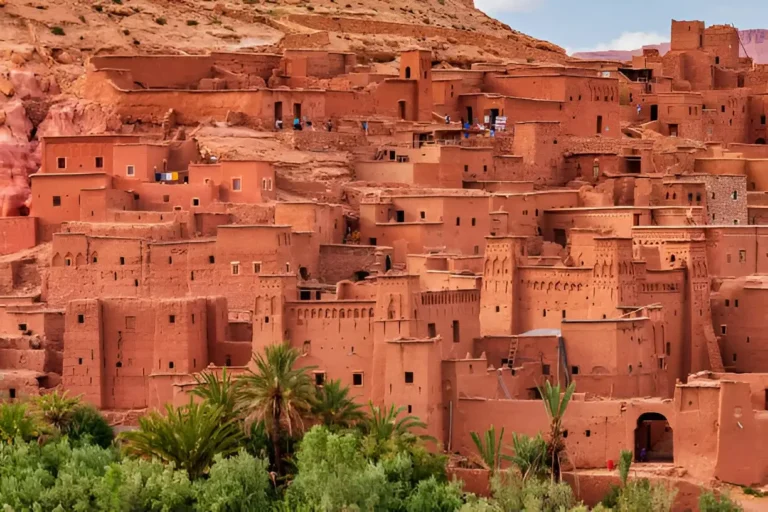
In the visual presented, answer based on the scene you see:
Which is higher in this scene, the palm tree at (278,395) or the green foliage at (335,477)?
the palm tree at (278,395)

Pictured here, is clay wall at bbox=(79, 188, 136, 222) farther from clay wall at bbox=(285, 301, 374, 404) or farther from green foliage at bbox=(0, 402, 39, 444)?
clay wall at bbox=(285, 301, 374, 404)

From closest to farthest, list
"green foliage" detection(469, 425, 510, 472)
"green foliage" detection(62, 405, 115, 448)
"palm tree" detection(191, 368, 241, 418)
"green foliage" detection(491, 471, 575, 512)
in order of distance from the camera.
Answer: "green foliage" detection(491, 471, 575, 512), "green foliage" detection(469, 425, 510, 472), "palm tree" detection(191, 368, 241, 418), "green foliage" detection(62, 405, 115, 448)

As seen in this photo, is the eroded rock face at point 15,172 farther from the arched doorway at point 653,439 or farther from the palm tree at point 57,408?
the arched doorway at point 653,439

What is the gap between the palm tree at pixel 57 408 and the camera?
141 ft

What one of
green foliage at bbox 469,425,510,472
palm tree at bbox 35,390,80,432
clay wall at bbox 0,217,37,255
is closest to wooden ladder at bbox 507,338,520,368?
green foliage at bbox 469,425,510,472

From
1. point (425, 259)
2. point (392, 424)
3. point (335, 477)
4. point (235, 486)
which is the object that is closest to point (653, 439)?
point (392, 424)

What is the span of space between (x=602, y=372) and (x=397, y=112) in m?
13.0

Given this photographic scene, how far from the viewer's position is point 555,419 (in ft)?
133

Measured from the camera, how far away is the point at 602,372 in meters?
43.0

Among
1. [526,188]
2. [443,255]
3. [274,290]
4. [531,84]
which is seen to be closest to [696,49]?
[531,84]

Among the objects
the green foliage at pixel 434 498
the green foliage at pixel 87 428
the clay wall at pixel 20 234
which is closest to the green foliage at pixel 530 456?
the green foliage at pixel 434 498

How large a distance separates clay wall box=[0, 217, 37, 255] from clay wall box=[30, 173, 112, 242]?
18cm

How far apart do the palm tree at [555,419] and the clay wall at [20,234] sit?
12414 mm

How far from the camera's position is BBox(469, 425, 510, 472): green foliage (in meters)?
40.6
